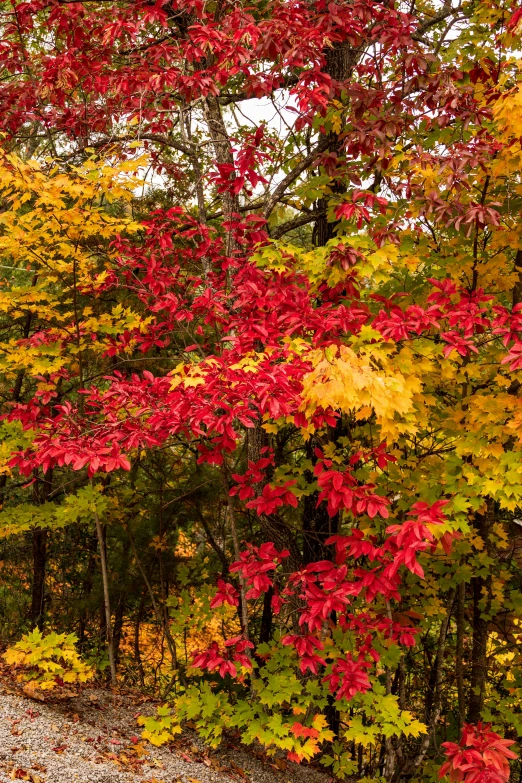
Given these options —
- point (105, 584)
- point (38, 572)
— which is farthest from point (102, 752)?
point (38, 572)

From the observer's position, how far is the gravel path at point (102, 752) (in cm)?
368

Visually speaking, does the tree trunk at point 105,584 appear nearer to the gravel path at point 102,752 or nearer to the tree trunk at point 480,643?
the gravel path at point 102,752

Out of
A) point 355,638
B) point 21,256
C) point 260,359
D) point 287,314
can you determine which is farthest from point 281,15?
point 355,638

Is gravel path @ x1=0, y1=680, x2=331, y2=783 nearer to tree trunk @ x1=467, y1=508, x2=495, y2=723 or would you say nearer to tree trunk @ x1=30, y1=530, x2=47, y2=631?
tree trunk @ x1=467, y1=508, x2=495, y2=723

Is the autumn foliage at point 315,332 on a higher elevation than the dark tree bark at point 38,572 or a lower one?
higher

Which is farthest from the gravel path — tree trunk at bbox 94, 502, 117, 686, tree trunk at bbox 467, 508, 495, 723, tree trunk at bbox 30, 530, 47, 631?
tree trunk at bbox 30, 530, 47, 631

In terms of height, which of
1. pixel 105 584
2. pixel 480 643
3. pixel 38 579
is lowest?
pixel 480 643

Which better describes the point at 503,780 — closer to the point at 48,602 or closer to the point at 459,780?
the point at 459,780

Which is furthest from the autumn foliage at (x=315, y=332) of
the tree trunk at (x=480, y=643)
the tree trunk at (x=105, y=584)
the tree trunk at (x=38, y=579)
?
the tree trunk at (x=38, y=579)

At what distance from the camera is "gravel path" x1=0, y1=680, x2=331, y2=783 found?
3.68m

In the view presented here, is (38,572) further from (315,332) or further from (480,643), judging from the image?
(315,332)

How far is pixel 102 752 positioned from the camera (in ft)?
13.5

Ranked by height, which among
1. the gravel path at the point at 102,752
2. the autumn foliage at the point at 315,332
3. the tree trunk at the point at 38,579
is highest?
the autumn foliage at the point at 315,332

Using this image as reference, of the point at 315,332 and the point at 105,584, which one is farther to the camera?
the point at 105,584
